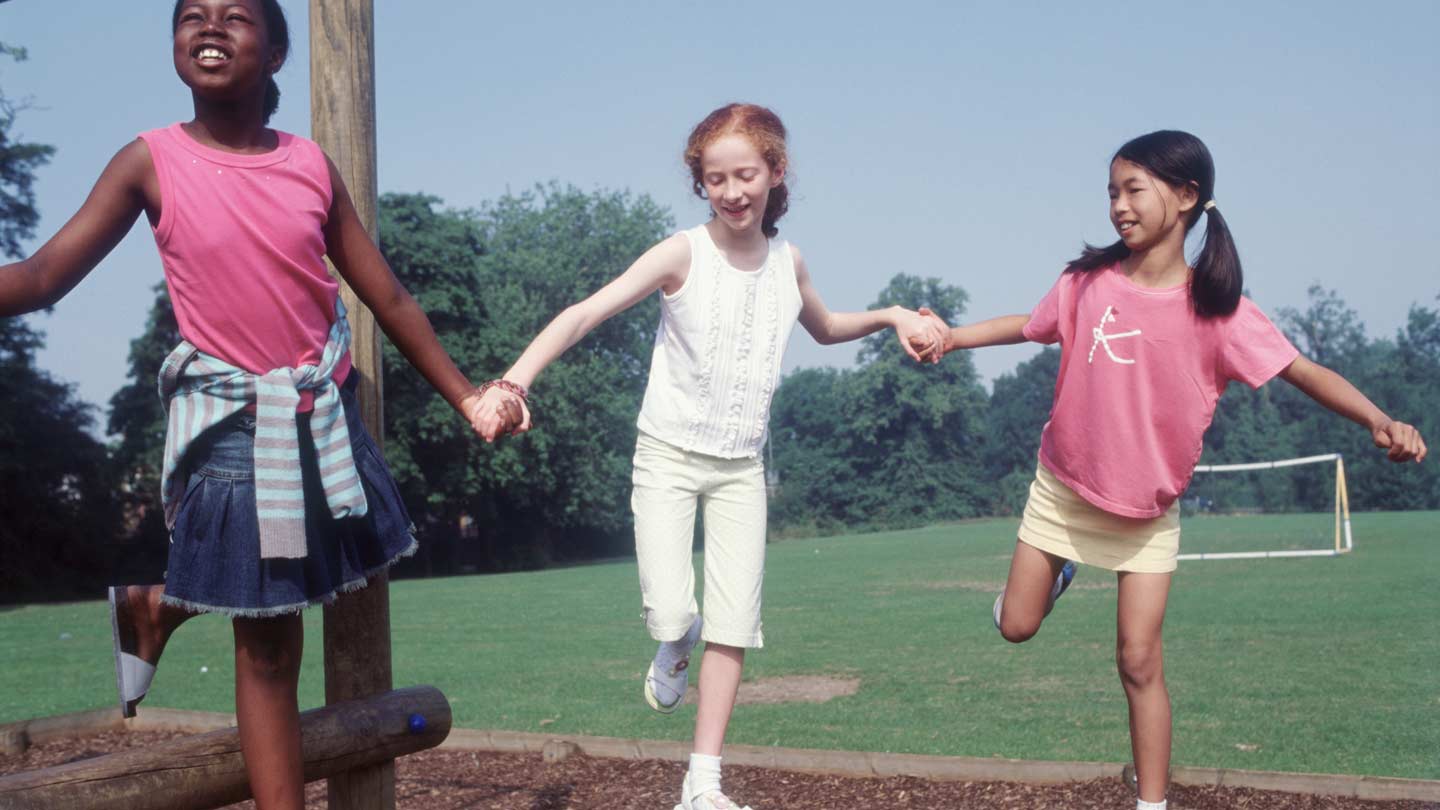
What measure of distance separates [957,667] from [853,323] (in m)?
7.80

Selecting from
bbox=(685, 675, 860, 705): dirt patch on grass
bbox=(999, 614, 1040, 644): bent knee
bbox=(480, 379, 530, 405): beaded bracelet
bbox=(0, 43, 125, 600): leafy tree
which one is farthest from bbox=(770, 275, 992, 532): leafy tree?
bbox=(480, 379, 530, 405): beaded bracelet

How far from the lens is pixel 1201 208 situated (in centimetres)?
442

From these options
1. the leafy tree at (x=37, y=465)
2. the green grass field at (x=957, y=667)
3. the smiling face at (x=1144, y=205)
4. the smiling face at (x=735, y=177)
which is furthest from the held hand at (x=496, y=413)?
the leafy tree at (x=37, y=465)

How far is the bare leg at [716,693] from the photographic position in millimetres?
4344

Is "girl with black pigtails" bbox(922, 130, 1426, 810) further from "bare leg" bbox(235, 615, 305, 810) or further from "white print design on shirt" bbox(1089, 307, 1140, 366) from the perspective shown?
"bare leg" bbox(235, 615, 305, 810)

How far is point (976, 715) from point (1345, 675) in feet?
11.9

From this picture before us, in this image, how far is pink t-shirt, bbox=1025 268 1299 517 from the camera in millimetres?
4289

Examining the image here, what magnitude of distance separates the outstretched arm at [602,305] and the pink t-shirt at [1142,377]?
136 centimetres

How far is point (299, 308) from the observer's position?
10.3 ft

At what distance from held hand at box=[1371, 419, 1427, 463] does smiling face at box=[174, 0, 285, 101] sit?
3.29 metres

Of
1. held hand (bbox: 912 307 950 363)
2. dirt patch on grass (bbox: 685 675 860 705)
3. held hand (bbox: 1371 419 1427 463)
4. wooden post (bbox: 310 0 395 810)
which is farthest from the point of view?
dirt patch on grass (bbox: 685 675 860 705)

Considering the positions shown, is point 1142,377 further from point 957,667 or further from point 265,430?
point 957,667

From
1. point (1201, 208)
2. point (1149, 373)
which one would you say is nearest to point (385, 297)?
point (1149, 373)

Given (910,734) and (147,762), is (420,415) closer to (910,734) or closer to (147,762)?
(910,734)
